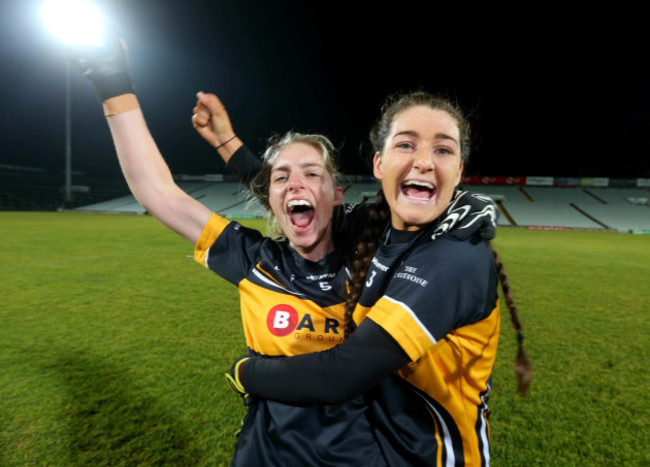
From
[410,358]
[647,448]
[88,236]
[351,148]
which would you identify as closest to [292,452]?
→ [410,358]

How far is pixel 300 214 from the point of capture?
1.66 metres

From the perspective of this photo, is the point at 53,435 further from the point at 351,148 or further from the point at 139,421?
the point at 351,148

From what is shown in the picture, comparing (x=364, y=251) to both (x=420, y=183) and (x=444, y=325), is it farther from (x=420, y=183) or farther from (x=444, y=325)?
(x=444, y=325)

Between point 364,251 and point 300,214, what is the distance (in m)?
0.38

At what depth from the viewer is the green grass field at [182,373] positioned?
2.23 meters

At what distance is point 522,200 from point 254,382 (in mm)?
34448

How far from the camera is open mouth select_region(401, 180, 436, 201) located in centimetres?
126

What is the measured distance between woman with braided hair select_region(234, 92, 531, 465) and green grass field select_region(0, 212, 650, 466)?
4.60 ft

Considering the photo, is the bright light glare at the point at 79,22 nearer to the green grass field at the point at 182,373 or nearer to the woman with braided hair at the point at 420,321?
the woman with braided hair at the point at 420,321

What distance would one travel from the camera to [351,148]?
41375 millimetres

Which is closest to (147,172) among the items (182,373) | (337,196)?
(337,196)

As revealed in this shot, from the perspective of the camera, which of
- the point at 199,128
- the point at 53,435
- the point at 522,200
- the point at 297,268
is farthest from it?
the point at 522,200

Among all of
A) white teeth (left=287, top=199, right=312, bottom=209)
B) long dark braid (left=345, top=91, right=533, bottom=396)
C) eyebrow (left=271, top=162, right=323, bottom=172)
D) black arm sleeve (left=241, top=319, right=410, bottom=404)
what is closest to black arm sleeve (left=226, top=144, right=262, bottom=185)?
eyebrow (left=271, top=162, right=323, bottom=172)

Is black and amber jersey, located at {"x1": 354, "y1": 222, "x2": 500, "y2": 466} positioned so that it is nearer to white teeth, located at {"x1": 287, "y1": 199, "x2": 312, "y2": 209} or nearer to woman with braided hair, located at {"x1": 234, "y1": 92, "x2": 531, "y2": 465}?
woman with braided hair, located at {"x1": 234, "y1": 92, "x2": 531, "y2": 465}
